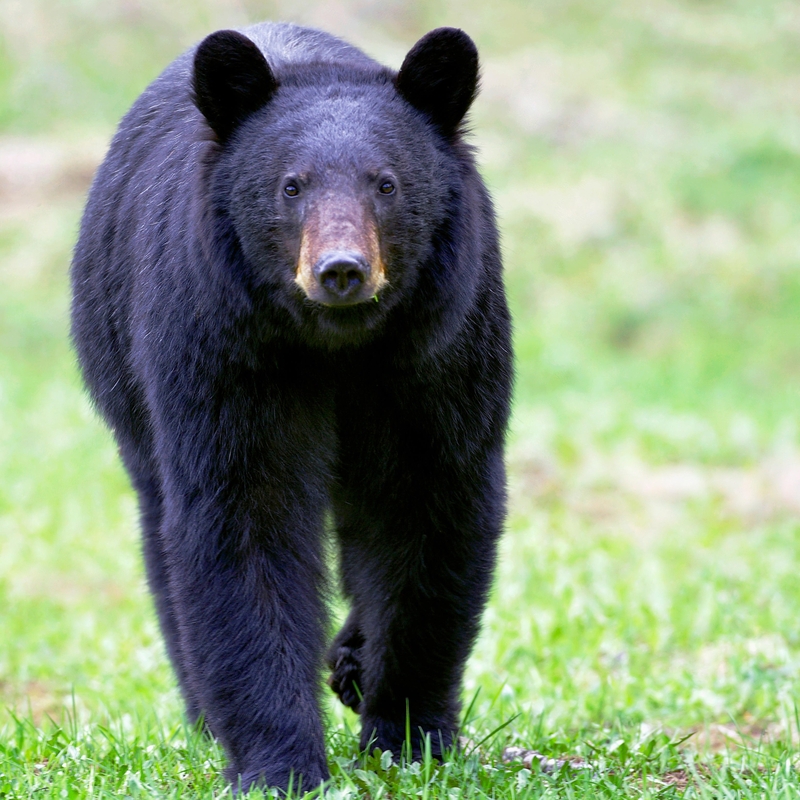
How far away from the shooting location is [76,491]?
961 cm

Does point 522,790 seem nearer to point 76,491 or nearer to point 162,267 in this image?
point 162,267

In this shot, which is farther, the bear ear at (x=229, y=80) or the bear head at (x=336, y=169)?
the bear ear at (x=229, y=80)

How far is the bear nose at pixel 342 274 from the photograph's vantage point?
9.96 ft

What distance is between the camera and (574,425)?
424 inches

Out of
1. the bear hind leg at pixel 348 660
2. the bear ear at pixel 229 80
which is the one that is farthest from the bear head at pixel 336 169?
the bear hind leg at pixel 348 660

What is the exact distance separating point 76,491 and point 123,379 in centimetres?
551

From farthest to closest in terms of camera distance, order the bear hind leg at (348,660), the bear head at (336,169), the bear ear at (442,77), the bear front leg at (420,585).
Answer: the bear hind leg at (348,660)
the bear front leg at (420,585)
the bear ear at (442,77)
the bear head at (336,169)

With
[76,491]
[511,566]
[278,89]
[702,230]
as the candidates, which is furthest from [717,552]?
[702,230]

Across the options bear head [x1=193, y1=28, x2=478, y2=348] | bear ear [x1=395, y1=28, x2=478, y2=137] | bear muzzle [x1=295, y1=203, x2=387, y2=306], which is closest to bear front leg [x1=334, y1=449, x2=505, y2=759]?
bear head [x1=193, y1=28, x2=478, y2=348]

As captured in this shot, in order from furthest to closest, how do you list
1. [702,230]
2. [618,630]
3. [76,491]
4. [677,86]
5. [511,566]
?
[677,86], [702,230], [76,491], [511,566], [618,630]

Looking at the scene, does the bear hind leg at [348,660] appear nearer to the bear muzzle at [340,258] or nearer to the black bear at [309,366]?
the black bear at [309,366]

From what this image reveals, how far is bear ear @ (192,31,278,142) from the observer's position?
11.3 ft

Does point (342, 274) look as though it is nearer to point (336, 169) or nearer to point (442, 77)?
point (336, 169)

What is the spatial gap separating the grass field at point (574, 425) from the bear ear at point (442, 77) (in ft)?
6.15
